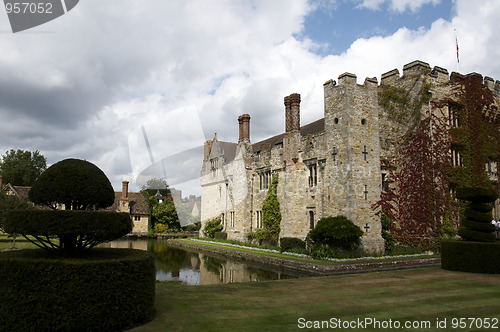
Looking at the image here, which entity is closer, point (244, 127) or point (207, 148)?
point (244, 127)

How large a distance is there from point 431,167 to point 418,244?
14.5 ft

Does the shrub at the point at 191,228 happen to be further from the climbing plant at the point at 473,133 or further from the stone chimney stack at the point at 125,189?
the climbing plant at the point at 473,133

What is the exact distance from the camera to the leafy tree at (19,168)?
201 ft

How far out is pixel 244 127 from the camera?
1125 inches

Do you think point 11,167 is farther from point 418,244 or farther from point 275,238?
point 418,244

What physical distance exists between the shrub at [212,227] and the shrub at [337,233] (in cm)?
1547

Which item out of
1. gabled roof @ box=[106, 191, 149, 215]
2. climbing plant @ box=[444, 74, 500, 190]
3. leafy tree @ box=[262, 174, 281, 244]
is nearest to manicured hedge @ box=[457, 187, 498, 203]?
climbing plant @ box=[444, 74, 500, 190]

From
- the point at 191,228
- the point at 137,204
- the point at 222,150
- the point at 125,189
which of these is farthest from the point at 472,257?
the point at 137,204

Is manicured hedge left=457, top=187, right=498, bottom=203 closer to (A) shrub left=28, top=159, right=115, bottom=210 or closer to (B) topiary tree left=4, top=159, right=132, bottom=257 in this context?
(B) topiary tree left=4, top=159, right=132, bottom=257

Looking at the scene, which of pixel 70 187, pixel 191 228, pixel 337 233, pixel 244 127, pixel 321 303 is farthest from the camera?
pixel 191 228

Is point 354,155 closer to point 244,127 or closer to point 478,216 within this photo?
point 478,216

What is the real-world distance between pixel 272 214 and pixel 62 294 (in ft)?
63.7

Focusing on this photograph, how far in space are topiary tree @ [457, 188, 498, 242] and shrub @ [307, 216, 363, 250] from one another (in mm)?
4892

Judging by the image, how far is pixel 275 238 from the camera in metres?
23.8
